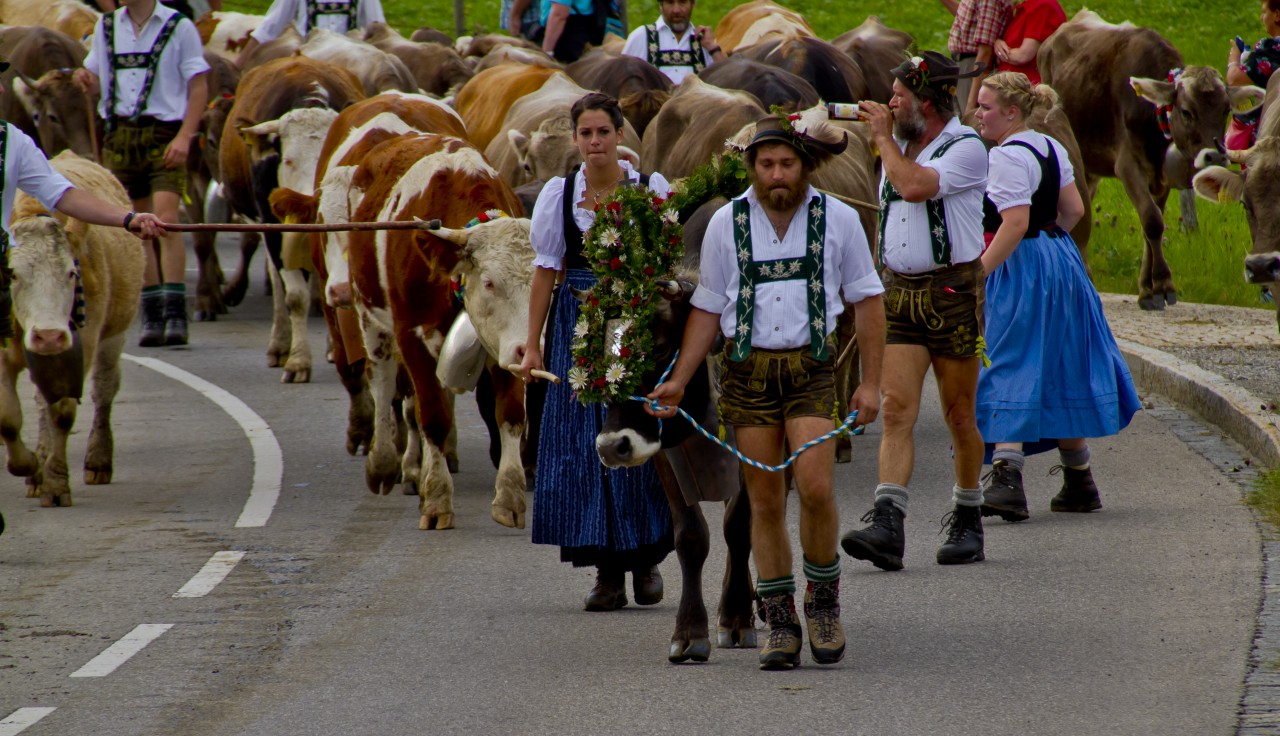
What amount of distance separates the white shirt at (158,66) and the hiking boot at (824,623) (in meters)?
9.73

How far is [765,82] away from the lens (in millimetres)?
13172

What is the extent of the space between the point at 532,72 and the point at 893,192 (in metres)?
8.45

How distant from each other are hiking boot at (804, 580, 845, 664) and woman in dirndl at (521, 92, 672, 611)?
2.94ft

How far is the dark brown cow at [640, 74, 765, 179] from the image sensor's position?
11.4 metres

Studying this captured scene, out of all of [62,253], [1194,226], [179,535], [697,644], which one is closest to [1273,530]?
[697,644]

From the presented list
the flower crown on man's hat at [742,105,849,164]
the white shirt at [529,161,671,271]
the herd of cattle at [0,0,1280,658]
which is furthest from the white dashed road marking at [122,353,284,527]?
the flower crown on man's hat at [742,105,849,164]

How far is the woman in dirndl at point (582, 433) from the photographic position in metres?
7.04

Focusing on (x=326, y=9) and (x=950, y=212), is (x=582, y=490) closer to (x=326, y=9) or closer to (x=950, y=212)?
(x=950, y=212)

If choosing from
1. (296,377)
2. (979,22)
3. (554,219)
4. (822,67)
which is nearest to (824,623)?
(554,219)

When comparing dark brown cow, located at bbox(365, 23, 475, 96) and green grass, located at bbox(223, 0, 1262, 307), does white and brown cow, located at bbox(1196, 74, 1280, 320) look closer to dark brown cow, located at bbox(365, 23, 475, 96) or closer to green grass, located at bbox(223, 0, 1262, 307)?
green grass, located at bbox(223, 0, 1262, 307)

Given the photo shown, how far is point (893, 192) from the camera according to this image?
25.6 ft

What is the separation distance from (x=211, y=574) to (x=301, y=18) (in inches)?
493

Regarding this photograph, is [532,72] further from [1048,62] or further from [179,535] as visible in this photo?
[179,535]

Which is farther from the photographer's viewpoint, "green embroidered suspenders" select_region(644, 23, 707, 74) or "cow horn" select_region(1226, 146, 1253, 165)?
"green embroidered suspenders" select_region(644, 23, 707, 74)
